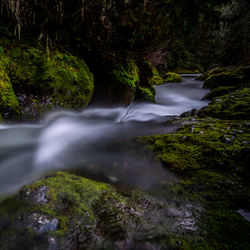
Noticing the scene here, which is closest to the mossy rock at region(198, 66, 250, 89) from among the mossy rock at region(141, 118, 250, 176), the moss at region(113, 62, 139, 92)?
the moss at region(113, 62, 139, 92)

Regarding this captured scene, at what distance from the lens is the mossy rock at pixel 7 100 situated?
261 cm

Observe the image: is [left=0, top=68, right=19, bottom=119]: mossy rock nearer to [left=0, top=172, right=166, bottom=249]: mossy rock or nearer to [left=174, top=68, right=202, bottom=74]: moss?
[left=0, top=172, right=166, bottom=249]: mossy rock

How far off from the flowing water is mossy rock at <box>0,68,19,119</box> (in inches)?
8.4

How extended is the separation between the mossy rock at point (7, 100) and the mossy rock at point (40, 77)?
4.7 inches

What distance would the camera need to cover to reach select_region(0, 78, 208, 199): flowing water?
1818mm

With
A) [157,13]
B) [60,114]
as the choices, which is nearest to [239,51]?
[157,13]

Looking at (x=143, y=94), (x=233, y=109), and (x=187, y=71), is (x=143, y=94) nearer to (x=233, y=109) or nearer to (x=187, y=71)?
(x=233, y=109)

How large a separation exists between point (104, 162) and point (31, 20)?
2862 mm

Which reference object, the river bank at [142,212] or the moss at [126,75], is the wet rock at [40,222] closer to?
the river bank at [142,212]

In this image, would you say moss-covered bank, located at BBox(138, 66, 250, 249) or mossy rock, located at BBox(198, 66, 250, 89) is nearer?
moss-covered bank, located at BBox(138, 66, 250, 249)

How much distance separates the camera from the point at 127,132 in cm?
350

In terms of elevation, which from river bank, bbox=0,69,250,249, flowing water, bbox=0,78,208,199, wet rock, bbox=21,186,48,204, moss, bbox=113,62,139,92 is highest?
moss, bbox=113,62,139,92

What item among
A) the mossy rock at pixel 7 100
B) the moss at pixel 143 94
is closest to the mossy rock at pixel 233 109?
the moss at pixel 143 94

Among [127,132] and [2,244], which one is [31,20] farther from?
[2,244]
